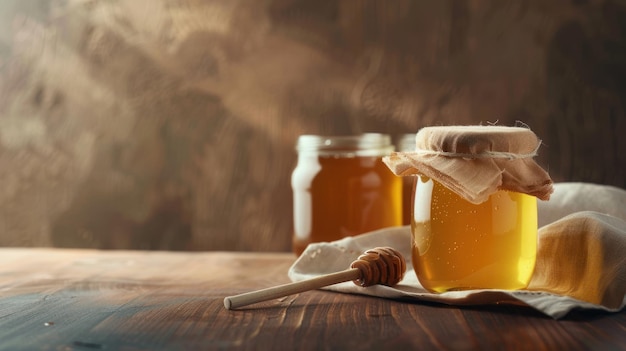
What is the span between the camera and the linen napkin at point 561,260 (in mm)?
944

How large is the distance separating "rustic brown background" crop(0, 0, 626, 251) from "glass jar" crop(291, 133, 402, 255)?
0.15 m

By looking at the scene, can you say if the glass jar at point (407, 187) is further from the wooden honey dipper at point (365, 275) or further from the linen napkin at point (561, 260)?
the wooden honey dipper at point (365, 275)

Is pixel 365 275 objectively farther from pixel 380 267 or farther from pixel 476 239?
pixel 476 239

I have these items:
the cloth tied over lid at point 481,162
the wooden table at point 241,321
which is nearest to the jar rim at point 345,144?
the wooden table at point 241,321

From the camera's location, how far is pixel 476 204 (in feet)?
3.13

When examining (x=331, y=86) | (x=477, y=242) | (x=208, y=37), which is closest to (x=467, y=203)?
(x=477, y=242)

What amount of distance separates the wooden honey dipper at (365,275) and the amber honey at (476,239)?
5cm

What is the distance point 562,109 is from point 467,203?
56 centimetres

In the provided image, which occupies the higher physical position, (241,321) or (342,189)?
(342,189)

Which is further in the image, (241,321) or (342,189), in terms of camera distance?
(342,189)

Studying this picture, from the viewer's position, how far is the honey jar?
94 centimetres

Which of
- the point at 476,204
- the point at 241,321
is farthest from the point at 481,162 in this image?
the point at 241,321

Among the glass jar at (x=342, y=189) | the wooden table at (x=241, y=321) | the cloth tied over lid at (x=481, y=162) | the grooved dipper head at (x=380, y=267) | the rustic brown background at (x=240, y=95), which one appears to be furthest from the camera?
the rustic brown background at (x=240, y=95)

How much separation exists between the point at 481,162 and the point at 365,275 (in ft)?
0.71
